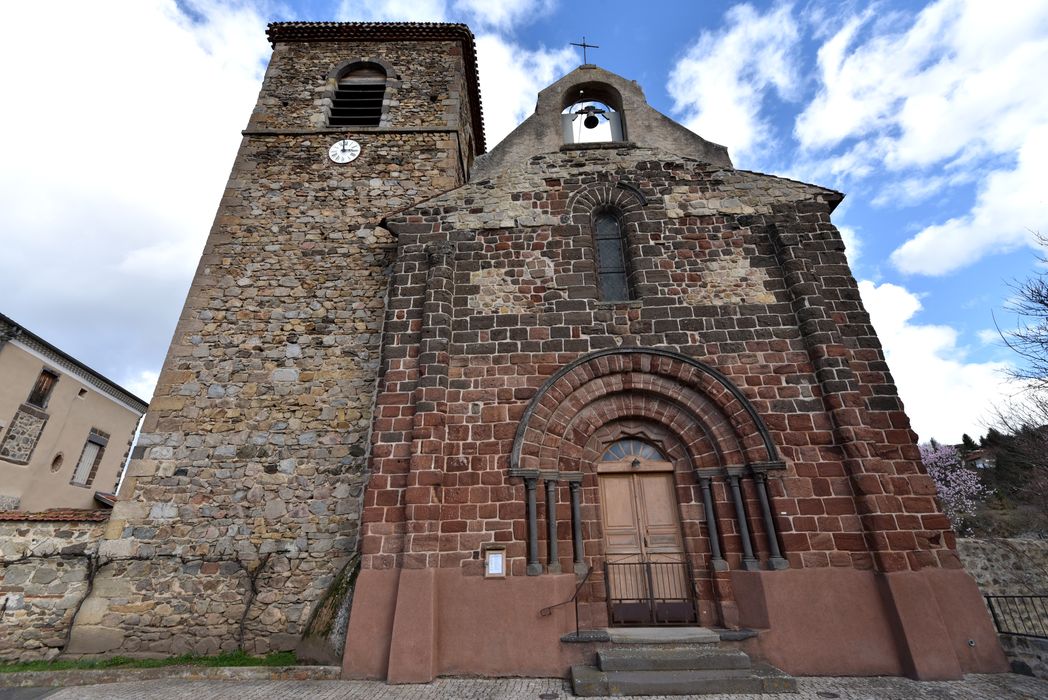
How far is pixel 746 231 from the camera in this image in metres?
7.83

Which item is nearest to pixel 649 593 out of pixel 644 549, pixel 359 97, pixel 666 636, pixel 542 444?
pixel 644 549

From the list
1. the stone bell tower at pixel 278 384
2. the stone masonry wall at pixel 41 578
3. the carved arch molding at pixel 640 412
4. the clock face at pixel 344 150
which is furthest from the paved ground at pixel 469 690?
the clock face at pixel 344 150

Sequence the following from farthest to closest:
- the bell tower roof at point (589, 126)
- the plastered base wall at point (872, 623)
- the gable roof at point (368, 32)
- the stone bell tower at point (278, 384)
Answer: the gable roof at point (368, 32) → the bell tower roof at point (589, 126) → the stone bell tower at point (278, 384) → the plastered base wall at point (872, 623)

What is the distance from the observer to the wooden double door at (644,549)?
598cm

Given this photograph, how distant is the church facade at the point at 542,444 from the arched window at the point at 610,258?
0.05 meters

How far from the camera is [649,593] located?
6.03 metres

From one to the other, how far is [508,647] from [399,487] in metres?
2.37

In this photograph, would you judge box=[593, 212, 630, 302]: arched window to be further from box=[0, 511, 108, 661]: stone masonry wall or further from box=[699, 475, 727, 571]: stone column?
box=[0, 511, 108, 661]: stone masonry wall

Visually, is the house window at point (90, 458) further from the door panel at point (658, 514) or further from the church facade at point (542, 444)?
the door panel at point (658, 514)

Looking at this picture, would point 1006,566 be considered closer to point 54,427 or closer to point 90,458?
point 54,427

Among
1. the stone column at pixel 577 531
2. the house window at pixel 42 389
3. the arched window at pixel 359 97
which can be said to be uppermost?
the arched window at pixel 359 97

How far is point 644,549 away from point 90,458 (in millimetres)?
18036

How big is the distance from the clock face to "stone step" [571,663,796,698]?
35.4 ft

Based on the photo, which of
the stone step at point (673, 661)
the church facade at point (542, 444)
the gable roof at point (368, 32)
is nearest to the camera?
the stone step at point (673, 661)
